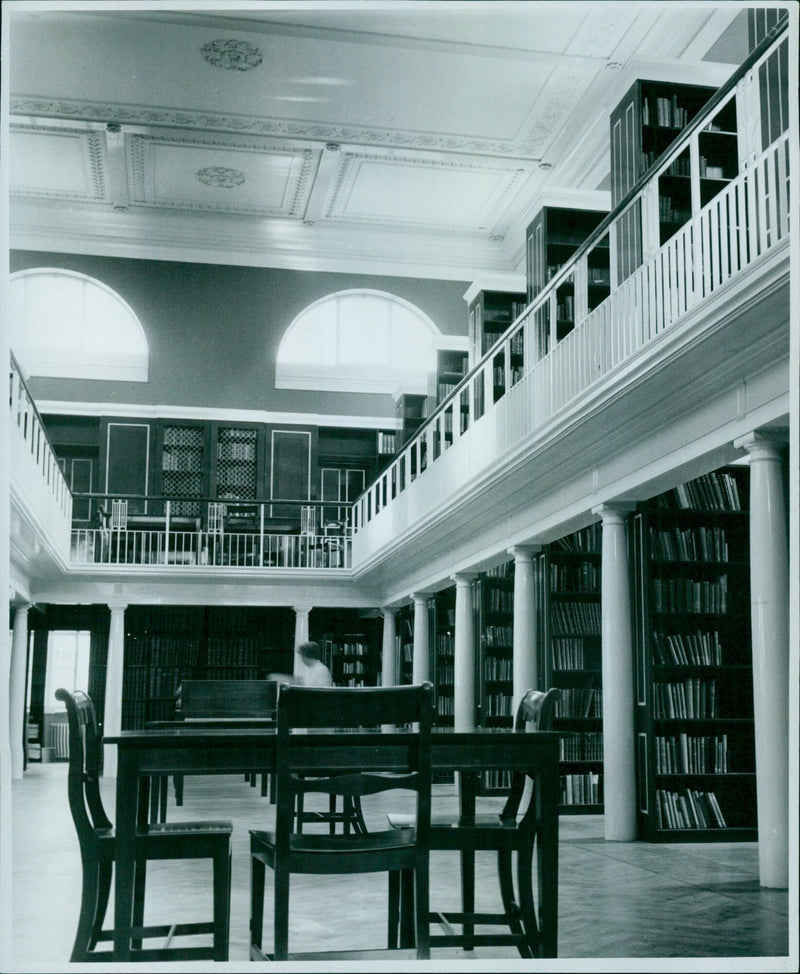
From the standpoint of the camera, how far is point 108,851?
11.7 ft

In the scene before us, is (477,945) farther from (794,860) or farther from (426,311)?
(426,311)

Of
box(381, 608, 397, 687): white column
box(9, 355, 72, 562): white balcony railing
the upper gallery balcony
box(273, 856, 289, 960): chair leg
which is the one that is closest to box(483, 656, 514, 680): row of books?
the upper gallery balcony

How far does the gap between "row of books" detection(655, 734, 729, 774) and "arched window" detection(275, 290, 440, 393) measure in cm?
1349

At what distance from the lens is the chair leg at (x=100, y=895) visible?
3.65 metres

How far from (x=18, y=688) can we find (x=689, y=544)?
31.6 feet

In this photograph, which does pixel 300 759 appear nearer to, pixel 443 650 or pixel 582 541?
pixel 582 541

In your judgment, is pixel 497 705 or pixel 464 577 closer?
pixel 497 705

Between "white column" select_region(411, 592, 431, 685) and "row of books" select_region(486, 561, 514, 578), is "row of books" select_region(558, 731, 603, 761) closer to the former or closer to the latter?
"row of books" select_region(486, 561, 514, 578)

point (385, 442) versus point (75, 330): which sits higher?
point (75, 330)

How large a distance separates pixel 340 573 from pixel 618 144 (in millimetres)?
8136

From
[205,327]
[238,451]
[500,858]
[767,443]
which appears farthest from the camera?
[205,327]

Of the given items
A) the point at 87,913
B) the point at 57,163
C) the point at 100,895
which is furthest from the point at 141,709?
the point at 87,913

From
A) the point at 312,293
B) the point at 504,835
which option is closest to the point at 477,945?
the point at 504,835

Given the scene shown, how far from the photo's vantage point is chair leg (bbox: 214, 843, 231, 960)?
3.43 meters
